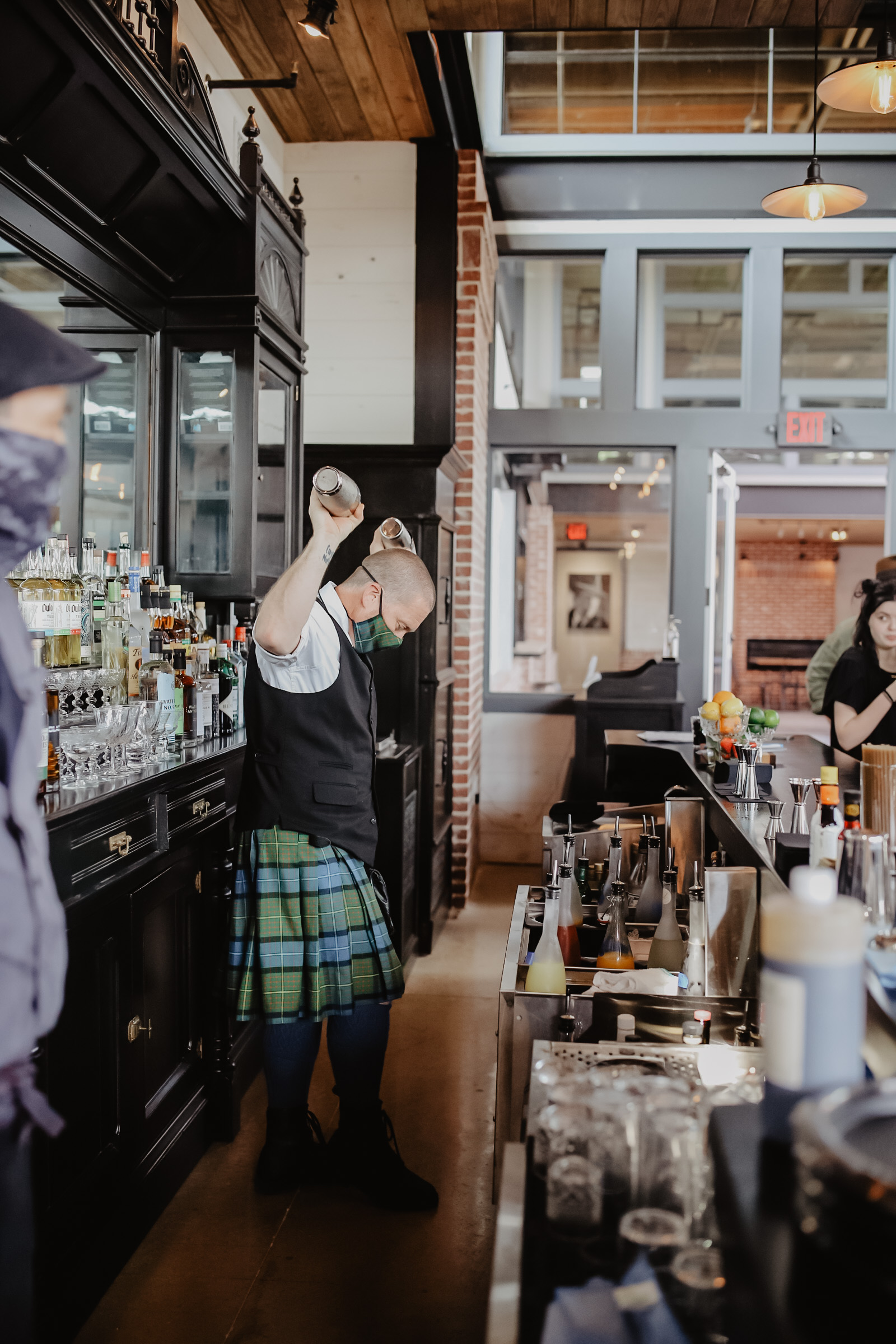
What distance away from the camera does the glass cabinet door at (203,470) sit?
3.21 m

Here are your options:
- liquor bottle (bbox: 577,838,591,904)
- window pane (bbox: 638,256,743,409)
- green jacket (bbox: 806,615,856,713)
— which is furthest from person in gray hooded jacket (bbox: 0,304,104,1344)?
window pane (bbox: 638,256,743,409)

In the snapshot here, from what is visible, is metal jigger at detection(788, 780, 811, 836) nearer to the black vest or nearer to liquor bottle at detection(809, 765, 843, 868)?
liquor bottle at detection(809, 765, 843, 868)

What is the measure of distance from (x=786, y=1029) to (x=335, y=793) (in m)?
1.47

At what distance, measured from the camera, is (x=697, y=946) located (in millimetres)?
2061

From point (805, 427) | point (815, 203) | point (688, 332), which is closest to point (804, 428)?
point (805, 427)

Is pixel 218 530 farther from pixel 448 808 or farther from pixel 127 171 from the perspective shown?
pixel 448 808

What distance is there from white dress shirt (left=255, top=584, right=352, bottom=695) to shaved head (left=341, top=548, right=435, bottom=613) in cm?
16

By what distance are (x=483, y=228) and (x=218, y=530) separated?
2.58 meters

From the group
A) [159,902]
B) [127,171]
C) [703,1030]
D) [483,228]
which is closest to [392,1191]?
[159,902]

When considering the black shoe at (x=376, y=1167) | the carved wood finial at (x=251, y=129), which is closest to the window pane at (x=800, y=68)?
the carved wood finial at (x=251, y=129)

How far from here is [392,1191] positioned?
236cm

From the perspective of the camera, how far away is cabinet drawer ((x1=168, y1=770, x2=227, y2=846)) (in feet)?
7.64

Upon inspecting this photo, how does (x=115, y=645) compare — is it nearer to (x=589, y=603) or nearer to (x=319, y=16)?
(x=319, y=16)

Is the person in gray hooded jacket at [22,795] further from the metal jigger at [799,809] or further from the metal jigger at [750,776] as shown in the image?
the metal jigger at [750,776]
